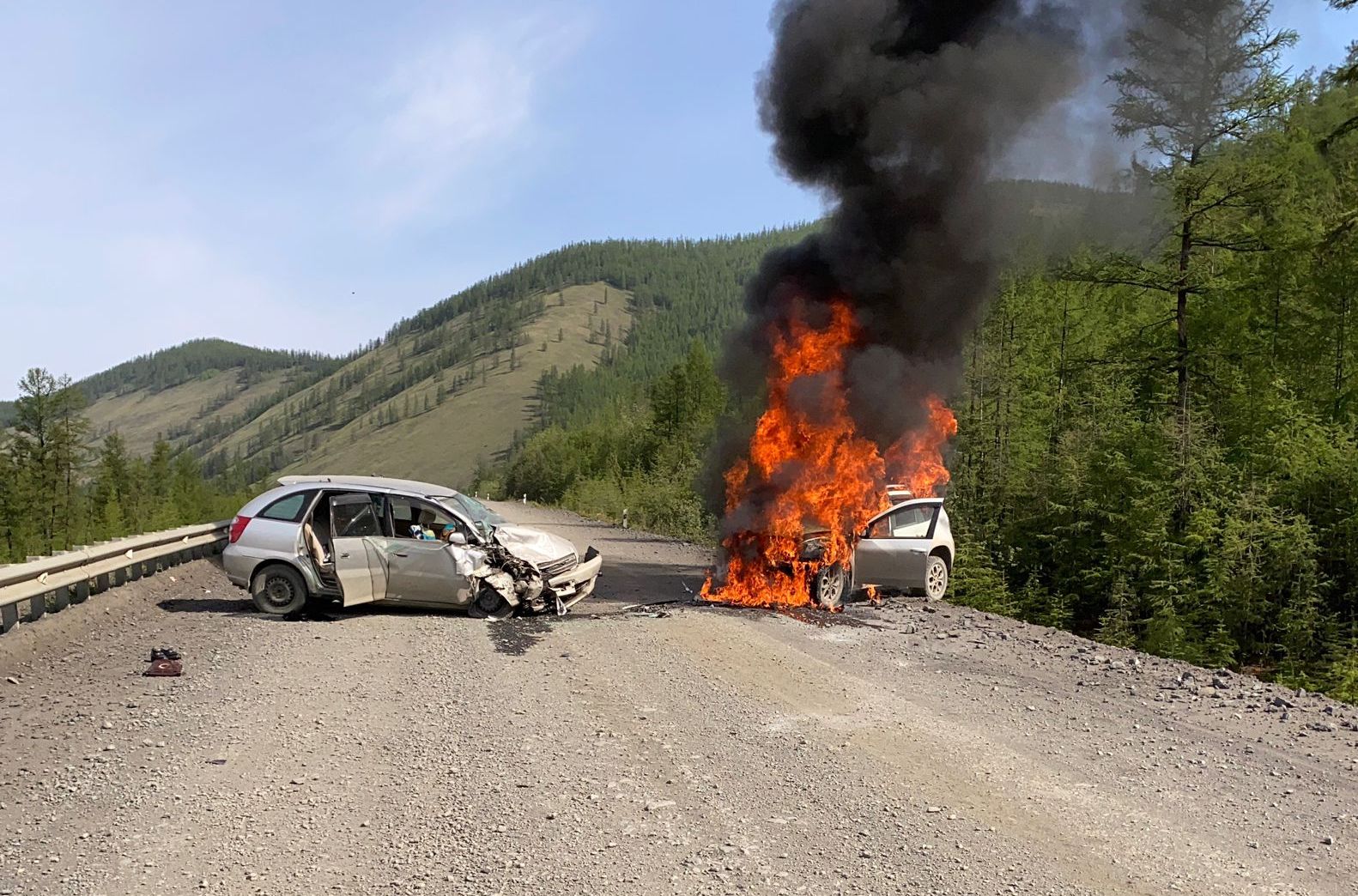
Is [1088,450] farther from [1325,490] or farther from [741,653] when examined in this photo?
[741,653]

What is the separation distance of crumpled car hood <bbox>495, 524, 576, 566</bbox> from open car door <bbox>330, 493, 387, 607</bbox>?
146 centimetres

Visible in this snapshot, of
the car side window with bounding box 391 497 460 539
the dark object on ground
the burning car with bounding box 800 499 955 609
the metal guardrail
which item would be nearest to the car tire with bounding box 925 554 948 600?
the burning car with bounding box 800 499 955 609

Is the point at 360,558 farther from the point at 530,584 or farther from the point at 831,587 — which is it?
the point at 831,587

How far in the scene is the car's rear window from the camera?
12023 millimetres

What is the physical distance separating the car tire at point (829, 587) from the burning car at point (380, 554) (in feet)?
12.1

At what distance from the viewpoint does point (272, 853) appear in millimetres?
4949

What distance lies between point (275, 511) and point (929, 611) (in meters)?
8.75

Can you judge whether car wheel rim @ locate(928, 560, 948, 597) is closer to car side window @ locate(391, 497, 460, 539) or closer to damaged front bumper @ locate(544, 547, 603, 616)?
damaged front bumper @ locate(544, 547, 603, 616)

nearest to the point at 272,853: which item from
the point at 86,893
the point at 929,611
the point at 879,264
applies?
the point at 86,893

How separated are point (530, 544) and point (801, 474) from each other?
430 cm

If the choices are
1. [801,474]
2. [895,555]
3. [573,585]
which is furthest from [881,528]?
[573,585]

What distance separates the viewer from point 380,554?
11.8 m

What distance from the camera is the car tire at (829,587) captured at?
13625mm

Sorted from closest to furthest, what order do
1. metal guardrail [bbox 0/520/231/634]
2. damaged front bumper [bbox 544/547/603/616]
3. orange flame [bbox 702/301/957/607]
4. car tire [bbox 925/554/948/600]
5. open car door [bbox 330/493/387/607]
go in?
metal guardrail [bbox 0/520/231/634]
open car door [bbox 330/493/387/607]
damaged front bumper [bbox 544/547/603/616]
orange flame [bbox 702/301/957/607]
car tire [bbox 925/554/948/600]
